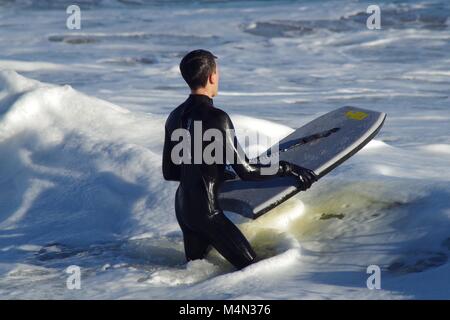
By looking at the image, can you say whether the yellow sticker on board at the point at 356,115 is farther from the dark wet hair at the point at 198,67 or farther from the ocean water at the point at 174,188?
the dark wet hair at the point at 198,67

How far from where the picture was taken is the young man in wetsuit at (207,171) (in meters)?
4.53

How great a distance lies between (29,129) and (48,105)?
1.00ft

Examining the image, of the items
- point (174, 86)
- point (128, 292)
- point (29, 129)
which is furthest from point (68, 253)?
point (174, 86)

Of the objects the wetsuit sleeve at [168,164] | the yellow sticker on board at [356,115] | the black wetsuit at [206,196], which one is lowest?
the black wetsuit at [206,196]

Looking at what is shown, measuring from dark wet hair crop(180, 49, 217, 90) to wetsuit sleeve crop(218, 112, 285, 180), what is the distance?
0.21 metres

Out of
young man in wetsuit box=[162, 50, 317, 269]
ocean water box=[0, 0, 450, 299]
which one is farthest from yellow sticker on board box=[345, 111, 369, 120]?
young man in wetsuit box=[162, 50, 317, 269]

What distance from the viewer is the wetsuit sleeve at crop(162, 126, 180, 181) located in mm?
4785

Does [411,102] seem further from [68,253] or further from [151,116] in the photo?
[68,253]

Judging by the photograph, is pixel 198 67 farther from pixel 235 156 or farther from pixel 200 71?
pixel 235 156

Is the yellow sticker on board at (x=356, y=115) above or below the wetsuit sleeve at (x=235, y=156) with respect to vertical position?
above

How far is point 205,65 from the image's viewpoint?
4.56m

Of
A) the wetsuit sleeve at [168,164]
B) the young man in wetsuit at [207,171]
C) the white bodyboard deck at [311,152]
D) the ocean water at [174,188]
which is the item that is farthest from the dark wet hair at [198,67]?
the ocean water at [174,188]

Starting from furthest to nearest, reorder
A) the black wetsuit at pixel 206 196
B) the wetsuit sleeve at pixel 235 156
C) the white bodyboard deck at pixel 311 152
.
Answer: the white bodyboard deck at pixel 311 152 → the black wetsuit at pixel 206 196 → the wetsuit sleeve at pixel 235 156

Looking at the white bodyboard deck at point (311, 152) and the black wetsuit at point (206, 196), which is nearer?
the black wetsuit at point (206, 196)
